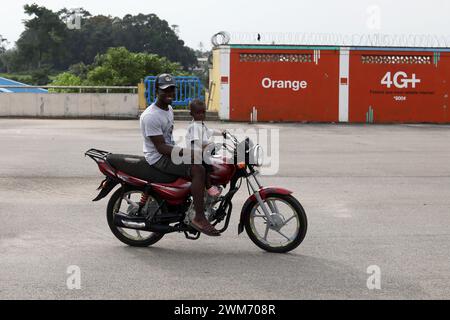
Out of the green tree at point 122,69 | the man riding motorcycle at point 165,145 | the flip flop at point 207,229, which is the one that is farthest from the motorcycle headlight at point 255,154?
the green tree at point 122,69

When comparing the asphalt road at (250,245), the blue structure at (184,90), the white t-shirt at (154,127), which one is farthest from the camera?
the blue structure at (184,90)

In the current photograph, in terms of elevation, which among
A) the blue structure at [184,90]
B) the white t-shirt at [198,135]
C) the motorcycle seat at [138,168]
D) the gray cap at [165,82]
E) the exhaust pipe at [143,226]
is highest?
the blue structure at [184,90]

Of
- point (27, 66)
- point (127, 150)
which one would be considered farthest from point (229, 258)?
point (27, 66)

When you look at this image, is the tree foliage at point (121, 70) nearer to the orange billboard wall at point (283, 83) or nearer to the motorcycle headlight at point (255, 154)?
the orange billboard wall at point (283, 83)

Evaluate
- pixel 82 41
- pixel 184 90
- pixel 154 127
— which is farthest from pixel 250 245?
pixel 82 41

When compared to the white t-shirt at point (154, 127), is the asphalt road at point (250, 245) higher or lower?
lower

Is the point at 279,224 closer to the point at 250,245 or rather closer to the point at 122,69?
the point at 250,245

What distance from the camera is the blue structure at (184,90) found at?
31688 millimetres

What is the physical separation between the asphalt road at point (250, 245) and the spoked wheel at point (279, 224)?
13 centimetres

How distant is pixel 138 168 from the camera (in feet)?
24.5

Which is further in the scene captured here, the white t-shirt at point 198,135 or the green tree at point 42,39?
the green tree at point 42,39

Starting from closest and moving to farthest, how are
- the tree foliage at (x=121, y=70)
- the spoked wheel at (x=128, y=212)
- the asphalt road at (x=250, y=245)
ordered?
1. the asphalt road at (x=250, y=245)
2. the spoked wheel at (x=128, y=212)
3. the tree foliage at (x=121, y=70)

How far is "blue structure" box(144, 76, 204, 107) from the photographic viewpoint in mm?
31688

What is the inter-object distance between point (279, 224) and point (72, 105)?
24357 mm
